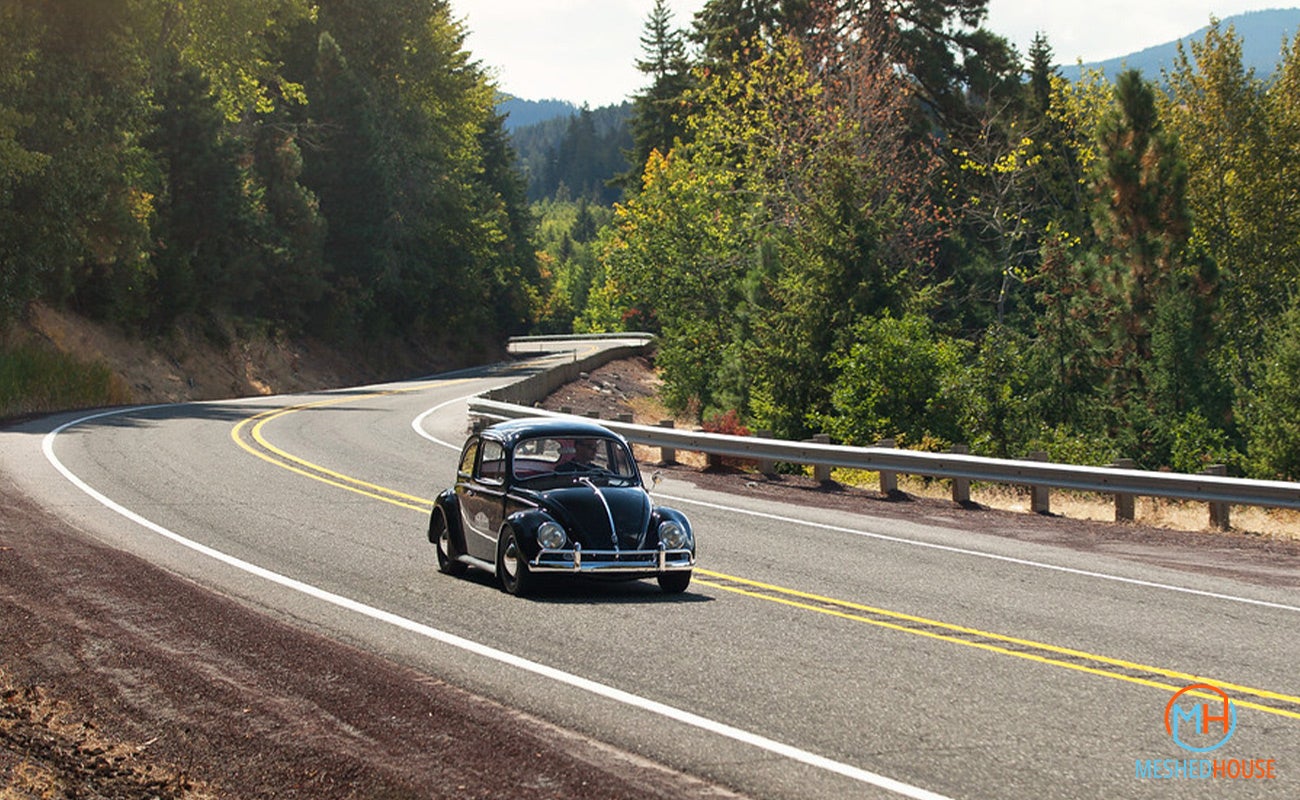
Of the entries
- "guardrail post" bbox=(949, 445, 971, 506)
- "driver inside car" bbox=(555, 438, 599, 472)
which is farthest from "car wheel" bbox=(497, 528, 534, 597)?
"guardrail post" bbox=(949, 445, 971, 506)

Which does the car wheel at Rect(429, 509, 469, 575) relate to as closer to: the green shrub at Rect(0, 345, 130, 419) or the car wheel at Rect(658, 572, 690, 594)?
the car wheel at Rect(658, 572, 690, 594)

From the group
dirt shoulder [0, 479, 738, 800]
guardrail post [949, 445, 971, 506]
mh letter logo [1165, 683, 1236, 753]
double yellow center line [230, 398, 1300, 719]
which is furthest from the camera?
guardrail post [949, 445, 971, 506]

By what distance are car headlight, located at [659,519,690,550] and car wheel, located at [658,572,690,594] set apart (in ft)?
0.83

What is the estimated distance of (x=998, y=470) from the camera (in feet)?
58.5

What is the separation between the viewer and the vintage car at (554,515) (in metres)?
11.3

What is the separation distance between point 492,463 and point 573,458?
2.58ft

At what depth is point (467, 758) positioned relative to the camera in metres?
6.52

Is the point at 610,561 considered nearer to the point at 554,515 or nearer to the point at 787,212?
the point at 554,515

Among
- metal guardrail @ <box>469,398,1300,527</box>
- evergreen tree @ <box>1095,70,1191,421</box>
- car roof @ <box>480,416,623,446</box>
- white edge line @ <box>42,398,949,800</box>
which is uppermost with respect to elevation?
evergreen tree @ <box>1095,70,1191,421</box>

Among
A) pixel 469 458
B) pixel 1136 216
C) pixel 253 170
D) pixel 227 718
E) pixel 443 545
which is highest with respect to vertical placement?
pixel 253 170

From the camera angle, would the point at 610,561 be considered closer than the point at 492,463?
Yes

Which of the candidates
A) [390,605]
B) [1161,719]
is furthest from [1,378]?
[1161,719]

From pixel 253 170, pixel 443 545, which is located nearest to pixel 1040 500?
pixel 443 545

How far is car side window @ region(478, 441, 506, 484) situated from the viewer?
40.7 feet
